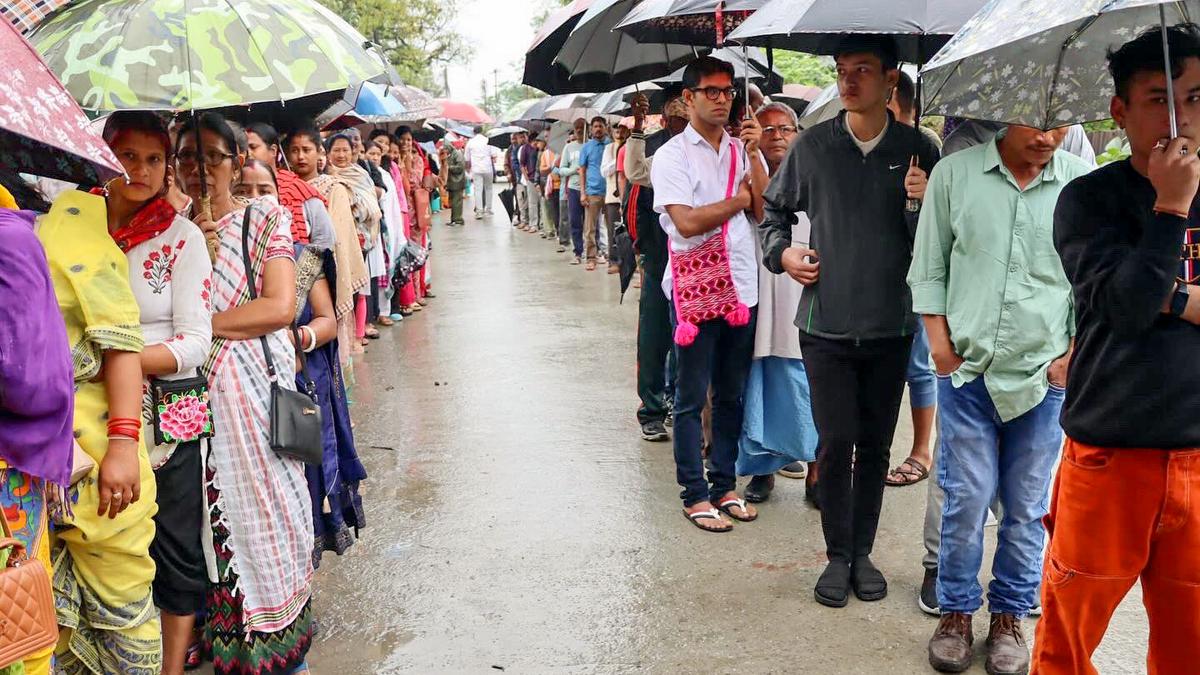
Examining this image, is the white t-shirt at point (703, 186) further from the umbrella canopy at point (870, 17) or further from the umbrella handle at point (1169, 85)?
the umbrella handle at point (1169, 85)

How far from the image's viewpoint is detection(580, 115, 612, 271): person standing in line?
14328mm

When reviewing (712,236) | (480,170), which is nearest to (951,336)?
(712,236)

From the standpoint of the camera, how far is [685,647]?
3873mm

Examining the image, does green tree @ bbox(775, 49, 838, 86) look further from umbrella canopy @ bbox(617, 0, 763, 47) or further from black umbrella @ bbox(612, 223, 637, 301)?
umbrella canopy @ bbox(617, 0, 763, 47)

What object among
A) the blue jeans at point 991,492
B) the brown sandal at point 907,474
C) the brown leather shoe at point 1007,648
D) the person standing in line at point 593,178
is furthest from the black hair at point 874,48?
the person standing in line at point 593,178

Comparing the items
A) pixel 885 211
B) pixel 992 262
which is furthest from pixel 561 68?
pixel 992 262

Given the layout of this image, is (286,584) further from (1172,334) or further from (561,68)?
(561,68)

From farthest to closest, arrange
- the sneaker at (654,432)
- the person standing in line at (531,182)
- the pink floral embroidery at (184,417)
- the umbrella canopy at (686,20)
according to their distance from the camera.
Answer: the person standing in line at (531,182) → the sneaker at (654,432) → the umbrella canopy at (686,20) → the pink floral embroidery at (184,417)

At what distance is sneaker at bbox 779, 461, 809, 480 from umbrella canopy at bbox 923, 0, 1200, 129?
256cm

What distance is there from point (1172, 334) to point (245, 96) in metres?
2.38

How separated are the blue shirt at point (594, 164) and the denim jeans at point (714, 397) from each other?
947cm

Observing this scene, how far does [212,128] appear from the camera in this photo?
344cm

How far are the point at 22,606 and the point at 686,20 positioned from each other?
4.16 meters

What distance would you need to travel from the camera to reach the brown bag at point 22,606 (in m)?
2.11
